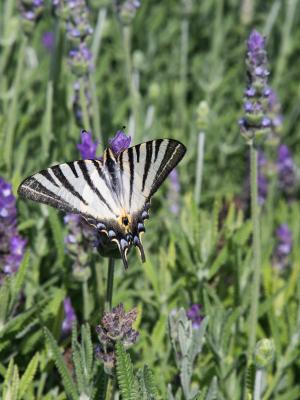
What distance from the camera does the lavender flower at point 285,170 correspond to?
416 centimetres

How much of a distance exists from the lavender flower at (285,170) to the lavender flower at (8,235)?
2061 millimetres

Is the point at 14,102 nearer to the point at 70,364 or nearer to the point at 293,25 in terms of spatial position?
the point at 70,364

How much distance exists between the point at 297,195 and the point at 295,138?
379 mm

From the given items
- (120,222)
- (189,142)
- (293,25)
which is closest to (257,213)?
(120,222)

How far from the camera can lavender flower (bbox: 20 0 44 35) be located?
3.17 metres

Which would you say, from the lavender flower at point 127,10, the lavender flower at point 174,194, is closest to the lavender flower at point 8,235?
the lavender flower at point 174,194

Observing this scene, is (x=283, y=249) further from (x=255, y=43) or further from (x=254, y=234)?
(x=255, y=43)

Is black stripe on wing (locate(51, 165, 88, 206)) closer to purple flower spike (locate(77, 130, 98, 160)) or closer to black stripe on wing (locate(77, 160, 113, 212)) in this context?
black stripe on wing (locate(77, 160, 113, 212))

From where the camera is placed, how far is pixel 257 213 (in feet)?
7.97

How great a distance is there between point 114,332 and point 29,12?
182cm

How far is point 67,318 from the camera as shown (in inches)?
103

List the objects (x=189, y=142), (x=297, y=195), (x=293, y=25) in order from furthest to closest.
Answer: (x=293, y=25) → (x=297, y=195) → (x=189, y=142)

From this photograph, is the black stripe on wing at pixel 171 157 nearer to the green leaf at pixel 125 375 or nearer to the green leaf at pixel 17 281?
the green leaf at pixel 125 375

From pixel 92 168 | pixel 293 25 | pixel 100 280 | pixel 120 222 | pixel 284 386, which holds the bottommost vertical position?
pixel 284 386
